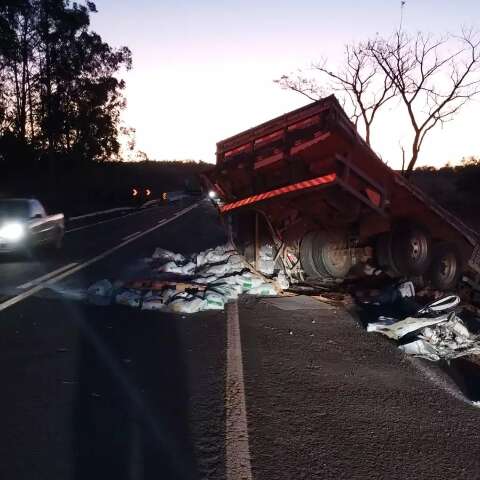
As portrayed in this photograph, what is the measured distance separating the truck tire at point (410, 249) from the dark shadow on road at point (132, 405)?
14.1ft

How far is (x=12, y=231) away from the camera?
11.7 m

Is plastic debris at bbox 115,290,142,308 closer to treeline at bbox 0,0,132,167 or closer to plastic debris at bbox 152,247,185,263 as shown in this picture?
plastic debris at bbox 152,247,185,263

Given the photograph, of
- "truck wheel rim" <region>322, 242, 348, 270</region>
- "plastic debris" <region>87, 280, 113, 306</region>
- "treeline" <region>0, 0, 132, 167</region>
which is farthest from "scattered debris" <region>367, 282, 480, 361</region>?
"treeline" <region>0, 0, 132, 167</region>

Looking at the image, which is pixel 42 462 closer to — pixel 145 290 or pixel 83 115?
pixel 145 290

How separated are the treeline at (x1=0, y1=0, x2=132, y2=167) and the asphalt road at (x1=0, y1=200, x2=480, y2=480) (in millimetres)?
37410

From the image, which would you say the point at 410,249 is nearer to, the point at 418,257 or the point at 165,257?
the point at 418,257

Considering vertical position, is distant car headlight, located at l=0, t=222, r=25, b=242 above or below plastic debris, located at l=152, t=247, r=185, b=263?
above

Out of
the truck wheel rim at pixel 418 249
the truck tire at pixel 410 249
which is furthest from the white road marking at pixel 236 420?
the truck wheel rim at pixel 418 249

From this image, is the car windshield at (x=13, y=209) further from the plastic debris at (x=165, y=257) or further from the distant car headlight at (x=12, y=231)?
the plastic debris at (x=165, y=257)

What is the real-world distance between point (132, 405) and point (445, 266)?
6877mm

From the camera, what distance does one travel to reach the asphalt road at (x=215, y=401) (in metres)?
3.28

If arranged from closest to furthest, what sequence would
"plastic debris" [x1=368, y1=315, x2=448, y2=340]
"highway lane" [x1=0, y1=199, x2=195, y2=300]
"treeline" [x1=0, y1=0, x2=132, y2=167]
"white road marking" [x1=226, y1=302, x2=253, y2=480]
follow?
"white road marking" [x1=226, y1=302, x2=253, y2=480] → "plastic debris" [x1=368, y1=315, x2=448, y2=340] → "highway lane" [x1=0, y1=199, x2=195, y2=300] → "treeline" [x1=0, y1=0, x2=132, y2=167]

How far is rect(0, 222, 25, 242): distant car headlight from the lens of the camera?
456 inches

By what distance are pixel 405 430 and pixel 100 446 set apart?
2.24 meters
